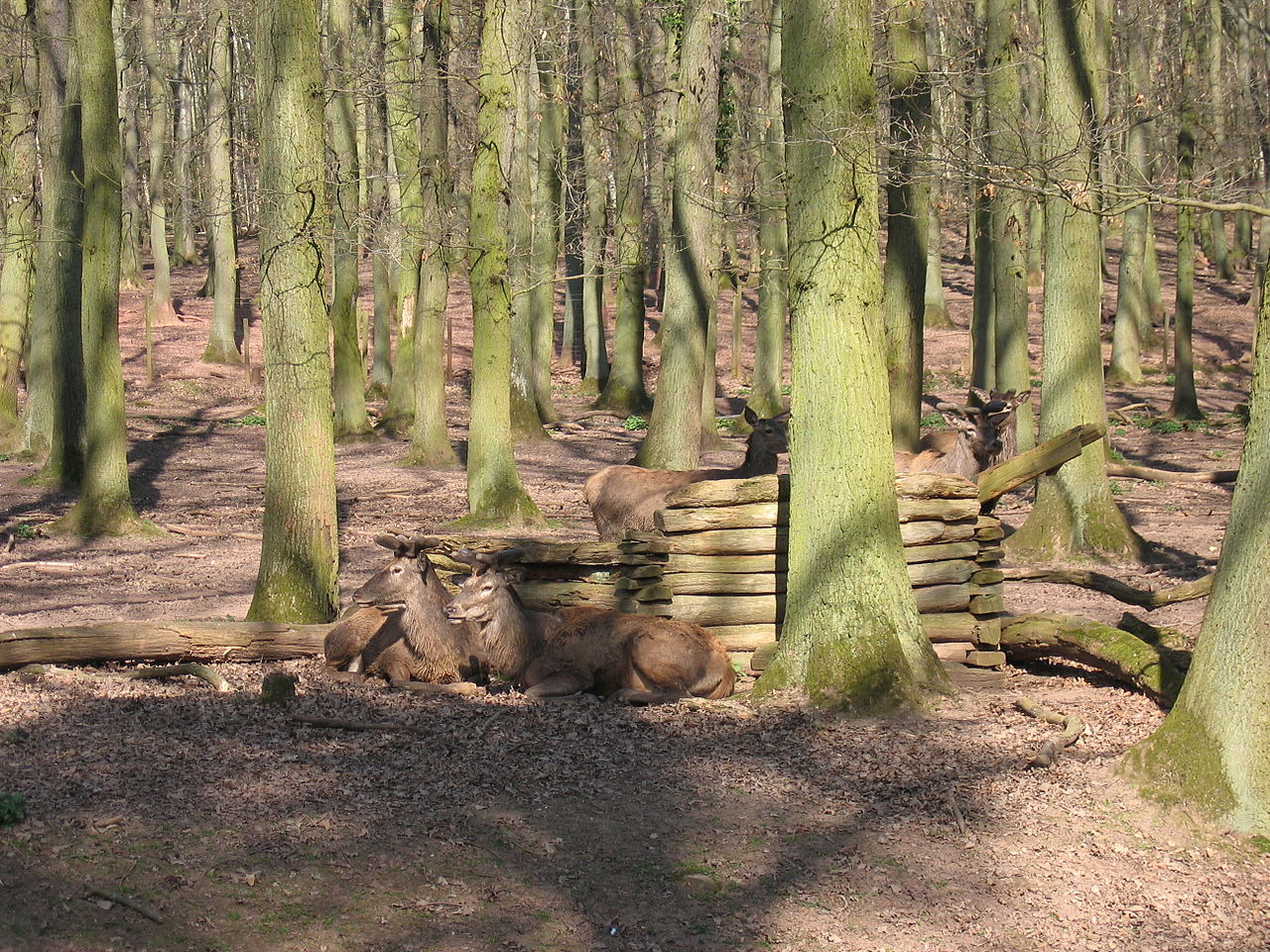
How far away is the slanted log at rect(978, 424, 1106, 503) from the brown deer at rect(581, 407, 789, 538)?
344 cm

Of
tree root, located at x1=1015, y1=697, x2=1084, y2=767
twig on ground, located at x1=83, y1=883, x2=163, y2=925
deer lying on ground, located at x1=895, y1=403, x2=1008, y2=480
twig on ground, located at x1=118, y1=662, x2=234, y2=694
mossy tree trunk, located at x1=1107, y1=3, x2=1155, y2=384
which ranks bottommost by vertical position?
tree root, located at x1=1015, y1=697, x2=1084, y2=767

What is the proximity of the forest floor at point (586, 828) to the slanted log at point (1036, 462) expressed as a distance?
1.45m

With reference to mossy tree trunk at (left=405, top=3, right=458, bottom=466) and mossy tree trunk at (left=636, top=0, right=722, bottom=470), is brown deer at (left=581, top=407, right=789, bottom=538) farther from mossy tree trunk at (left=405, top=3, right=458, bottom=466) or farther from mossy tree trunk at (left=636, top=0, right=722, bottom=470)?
mossy tree trunk at (left=405, top=3, right=458, bottom=466)

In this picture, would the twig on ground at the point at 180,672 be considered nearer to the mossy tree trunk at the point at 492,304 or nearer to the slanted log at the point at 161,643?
the slanted log at the point at 161,643

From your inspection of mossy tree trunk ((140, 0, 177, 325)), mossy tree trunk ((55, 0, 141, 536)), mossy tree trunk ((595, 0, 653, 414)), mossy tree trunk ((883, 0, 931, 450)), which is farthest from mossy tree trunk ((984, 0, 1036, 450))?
mossy tree trunk ((140, 0, 177, 325))

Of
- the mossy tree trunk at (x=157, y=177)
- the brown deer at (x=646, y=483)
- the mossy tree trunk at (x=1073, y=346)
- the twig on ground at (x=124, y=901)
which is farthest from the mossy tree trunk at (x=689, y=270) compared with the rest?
the mossy tree trunk at (x=157, y=177)

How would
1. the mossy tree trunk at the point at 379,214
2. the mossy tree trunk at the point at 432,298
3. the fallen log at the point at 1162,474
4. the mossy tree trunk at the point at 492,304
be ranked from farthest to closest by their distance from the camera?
the mossy tree trunk at the point at 379,214 → the mossy tree trunk at the point at 432,298 → the mossy tree trunk at the point at 492,304 → the fallen log at the point at 1162,474

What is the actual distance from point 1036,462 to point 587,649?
12.9ft

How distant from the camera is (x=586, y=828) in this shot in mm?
6469

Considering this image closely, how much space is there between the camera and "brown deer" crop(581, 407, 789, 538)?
13.5 metres

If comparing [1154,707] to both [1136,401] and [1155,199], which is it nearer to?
[1155,199]


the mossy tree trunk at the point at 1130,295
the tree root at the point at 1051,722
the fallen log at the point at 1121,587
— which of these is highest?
the mossy tree trunk at the point at 1130,295

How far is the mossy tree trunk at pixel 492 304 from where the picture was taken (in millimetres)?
15531

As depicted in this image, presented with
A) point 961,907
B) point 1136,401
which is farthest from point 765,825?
point 1136,401
